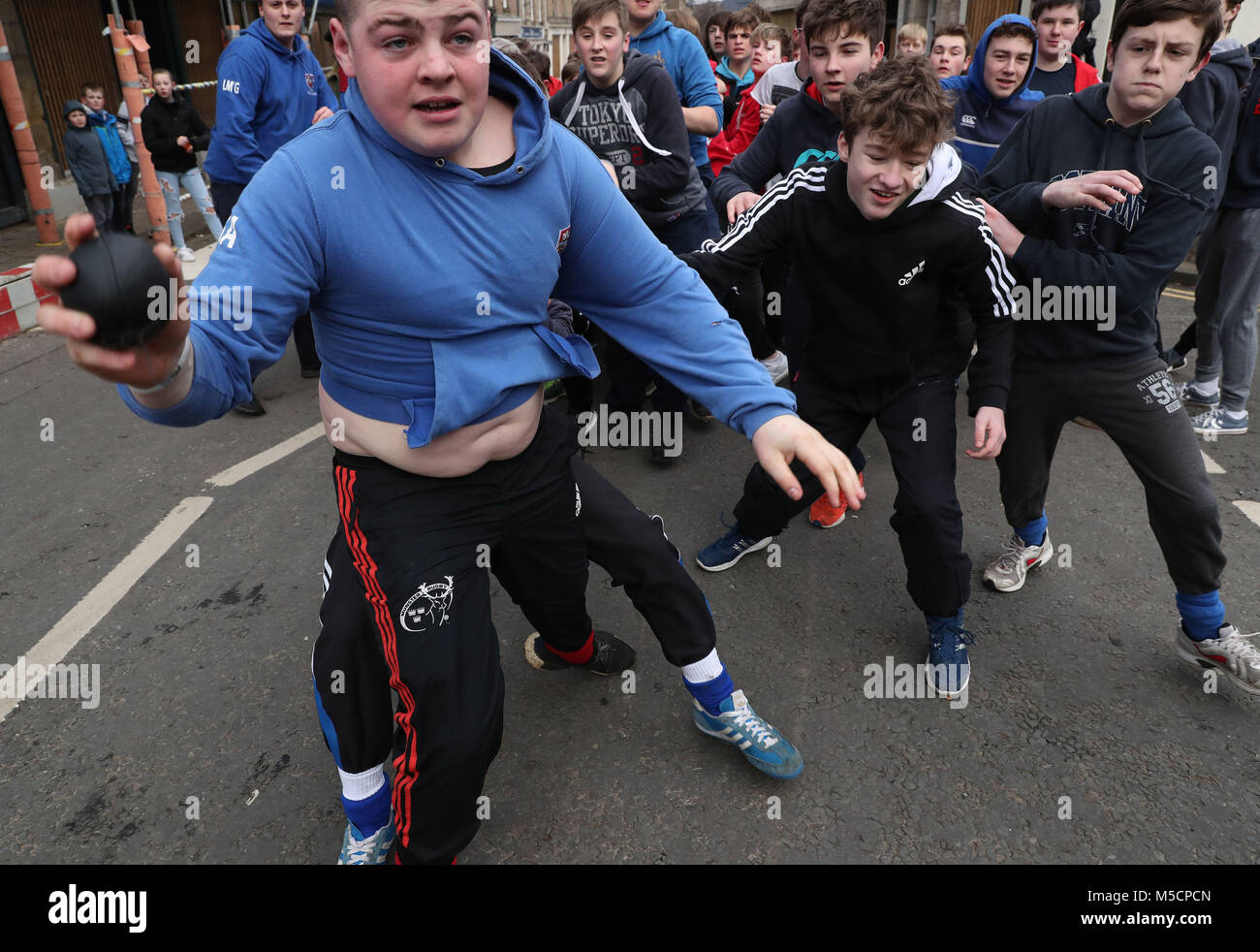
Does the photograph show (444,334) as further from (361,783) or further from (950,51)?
(950,51)

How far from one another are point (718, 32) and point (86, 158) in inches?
280

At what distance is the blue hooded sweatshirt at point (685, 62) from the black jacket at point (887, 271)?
8.74 ft

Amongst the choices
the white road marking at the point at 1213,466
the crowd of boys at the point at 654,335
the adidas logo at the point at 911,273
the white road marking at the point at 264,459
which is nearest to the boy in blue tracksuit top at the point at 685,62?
the crowd of boys at the point at 654,335

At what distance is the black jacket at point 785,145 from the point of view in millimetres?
4125

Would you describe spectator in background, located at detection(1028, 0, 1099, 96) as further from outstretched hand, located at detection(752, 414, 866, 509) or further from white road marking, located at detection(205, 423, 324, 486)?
white road marking, located at detection(205, 423, 324, 486)

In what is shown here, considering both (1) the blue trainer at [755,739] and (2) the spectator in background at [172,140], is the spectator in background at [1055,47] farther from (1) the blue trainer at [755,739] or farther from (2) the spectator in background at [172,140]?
(2) the spectator in background at [172,140]

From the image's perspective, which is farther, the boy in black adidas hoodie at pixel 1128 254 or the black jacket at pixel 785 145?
the black jacket at pixel 785 145

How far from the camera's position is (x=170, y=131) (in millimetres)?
9453

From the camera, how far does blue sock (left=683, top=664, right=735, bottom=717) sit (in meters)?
2.72

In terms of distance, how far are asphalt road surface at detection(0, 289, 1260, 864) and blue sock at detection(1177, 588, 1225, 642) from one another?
0.70 feet

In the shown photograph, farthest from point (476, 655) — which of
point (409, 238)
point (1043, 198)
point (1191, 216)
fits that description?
point (1191, 216)

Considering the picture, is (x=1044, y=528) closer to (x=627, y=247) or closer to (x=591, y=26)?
(x=627, y=247)

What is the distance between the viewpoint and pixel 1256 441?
5039mm

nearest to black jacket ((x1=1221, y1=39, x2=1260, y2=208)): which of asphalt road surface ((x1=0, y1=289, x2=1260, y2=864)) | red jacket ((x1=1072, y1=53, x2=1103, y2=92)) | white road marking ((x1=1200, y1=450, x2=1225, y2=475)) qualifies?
red jacket ((x1=1072, y1=53, x2=1103, y2=92))
